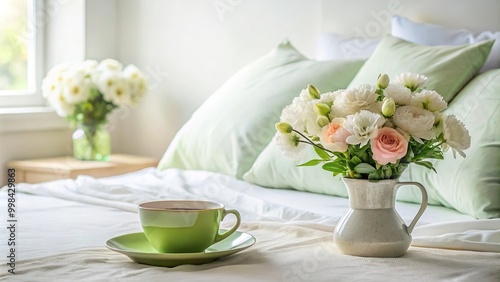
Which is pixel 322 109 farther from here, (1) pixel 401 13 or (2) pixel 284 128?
(1) pixel 401 13

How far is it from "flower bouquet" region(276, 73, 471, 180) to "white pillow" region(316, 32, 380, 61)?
120 centimetres

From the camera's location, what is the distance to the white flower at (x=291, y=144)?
1.49 metres

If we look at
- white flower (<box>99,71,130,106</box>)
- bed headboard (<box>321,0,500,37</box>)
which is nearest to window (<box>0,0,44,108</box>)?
white flower (<box>99,71,130,106</box>)

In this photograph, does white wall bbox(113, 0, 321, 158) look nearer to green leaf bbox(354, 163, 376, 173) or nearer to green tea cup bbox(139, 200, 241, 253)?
green leaf bbox(354, 163, 376, 173)

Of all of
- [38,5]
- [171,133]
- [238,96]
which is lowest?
[171,133]

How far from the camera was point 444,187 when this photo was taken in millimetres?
1954

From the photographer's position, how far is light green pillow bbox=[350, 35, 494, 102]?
2.15 metres

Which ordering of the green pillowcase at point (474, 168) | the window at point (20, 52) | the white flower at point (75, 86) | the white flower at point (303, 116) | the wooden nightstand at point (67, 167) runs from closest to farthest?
the white flower at point (303, 116), the green pillowcase at point (474, 168), the wooden nightstand at point (67, 167), the white flower at point (75, 86), the window at point (20, 52)

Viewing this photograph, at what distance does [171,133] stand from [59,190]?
1.32 m

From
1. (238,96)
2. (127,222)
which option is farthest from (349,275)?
(238,96)

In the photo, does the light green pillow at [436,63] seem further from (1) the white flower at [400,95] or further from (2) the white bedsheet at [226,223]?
(1) the white flower at [400,95]

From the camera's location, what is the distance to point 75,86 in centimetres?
321

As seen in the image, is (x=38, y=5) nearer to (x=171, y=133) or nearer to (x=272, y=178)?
(x=171, y=133)

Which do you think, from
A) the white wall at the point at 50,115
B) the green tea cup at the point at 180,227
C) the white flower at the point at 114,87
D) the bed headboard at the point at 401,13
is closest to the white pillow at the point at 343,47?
the bed headboard at the point at 401,13
